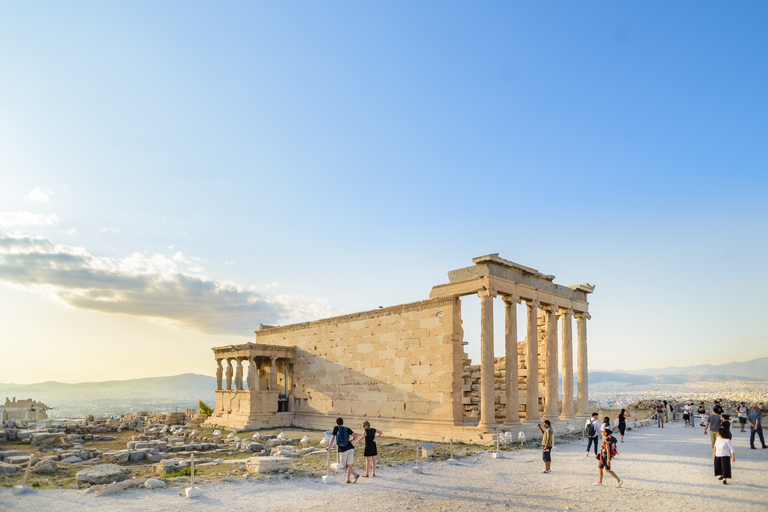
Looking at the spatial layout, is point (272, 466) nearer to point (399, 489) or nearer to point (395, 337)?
point (399, 489)

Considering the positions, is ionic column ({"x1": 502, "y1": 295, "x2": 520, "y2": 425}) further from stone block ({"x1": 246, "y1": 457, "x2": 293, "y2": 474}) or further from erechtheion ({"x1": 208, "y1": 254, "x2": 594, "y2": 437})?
stone block ({"x1": 246, "y1": 457, "x2": 293, "y2": 474})

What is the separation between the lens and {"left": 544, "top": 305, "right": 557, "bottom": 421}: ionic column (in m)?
23.6

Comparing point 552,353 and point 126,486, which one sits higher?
point 552,353

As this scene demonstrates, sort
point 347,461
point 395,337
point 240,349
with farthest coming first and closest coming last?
point 240,349 < point 395,337 < point 347,461

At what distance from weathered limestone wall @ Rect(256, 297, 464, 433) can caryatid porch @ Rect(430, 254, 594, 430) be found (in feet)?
4.04

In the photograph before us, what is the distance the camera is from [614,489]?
12.1 metres

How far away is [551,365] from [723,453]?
11.5m

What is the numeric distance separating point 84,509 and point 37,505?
1087 millimetres

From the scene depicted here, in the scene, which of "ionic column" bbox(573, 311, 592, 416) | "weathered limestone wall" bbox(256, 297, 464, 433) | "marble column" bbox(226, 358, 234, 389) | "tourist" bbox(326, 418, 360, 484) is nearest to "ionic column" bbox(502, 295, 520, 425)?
"weathered limestone wall" bbox(256, 297, 464, 433)

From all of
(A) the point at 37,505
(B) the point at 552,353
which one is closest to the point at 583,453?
(B) the point at 552,353

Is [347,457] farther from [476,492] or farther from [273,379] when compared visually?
[273,379]

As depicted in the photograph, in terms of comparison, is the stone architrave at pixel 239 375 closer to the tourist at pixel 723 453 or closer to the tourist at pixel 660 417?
the tourist at pixel 660 417

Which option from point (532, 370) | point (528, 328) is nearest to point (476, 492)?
point (532, 370)

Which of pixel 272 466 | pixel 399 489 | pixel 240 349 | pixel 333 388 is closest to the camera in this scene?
pixel 399 489
